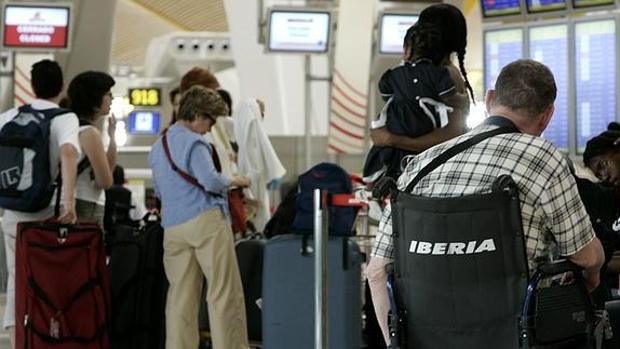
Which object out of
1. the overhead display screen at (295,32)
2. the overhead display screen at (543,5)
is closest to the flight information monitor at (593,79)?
the overhead display screen at (543,5)

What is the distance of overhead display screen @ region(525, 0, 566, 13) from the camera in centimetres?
970

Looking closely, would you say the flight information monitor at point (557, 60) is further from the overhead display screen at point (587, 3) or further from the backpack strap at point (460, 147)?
the backpack strap at point (460, 147)

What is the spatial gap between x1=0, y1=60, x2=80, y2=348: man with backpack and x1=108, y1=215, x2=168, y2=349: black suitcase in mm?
514

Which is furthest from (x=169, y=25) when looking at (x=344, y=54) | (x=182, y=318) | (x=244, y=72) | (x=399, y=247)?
(x=399, y=247)

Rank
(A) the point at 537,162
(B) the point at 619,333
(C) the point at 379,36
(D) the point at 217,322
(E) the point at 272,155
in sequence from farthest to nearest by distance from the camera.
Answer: (C) the point at 379,36 → (E) the point at 272,155 → (D) the point at 217,322 → (B) the point at 619,333 → (A) the point at 537,162

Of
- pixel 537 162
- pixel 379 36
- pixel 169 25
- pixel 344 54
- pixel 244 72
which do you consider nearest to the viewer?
pixel 537 162

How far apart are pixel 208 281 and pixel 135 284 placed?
476 millimetres

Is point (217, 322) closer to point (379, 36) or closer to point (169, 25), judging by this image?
point (379, 36)

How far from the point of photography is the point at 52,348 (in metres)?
6.84

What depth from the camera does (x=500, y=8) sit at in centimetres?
1001

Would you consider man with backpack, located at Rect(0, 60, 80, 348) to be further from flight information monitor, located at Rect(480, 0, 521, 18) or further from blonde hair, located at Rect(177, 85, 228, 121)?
flight information monitor, located at Rect(480, 0, 521, 18)

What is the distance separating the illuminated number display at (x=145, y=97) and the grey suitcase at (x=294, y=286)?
63.6ft

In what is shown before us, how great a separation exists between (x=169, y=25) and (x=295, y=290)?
4109cm

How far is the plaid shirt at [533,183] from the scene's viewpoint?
3.49m
